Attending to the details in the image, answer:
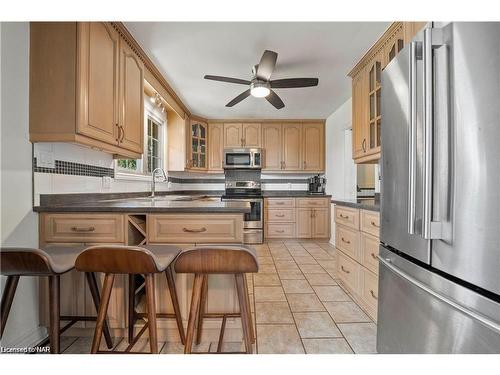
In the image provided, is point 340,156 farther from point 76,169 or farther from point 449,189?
point 76,169

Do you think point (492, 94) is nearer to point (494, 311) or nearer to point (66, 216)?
point (494, 311)

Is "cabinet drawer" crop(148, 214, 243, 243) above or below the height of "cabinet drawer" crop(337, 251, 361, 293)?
above

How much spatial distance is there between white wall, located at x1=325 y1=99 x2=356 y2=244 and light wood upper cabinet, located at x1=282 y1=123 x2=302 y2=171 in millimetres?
532

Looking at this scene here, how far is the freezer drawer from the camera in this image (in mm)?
777

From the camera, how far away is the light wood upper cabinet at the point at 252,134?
16.1ft

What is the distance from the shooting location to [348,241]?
2.39 meters

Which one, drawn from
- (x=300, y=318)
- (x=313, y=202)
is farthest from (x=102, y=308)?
(x=313, y=202)

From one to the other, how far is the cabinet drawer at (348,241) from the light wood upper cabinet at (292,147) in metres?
2.42

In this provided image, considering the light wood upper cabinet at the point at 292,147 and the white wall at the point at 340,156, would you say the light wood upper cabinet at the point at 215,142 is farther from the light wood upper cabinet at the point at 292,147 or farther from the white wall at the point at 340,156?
the white wall at the point at 340,156

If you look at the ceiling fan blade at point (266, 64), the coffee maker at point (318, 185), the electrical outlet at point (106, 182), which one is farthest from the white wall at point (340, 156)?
the electrical outlet at point (106, 182)

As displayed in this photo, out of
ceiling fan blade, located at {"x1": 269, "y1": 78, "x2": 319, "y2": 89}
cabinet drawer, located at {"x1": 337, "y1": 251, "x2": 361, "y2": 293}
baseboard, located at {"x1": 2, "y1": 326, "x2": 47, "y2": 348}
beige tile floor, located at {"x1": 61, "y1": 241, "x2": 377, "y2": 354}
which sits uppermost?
ceiling fan blade, located at {"x1": 269, "y1": 78, "x2": 319, "y2": 89}

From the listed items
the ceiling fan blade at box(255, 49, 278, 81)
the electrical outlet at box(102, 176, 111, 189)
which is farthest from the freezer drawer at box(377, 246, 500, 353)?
the electrical outlet at box(102, 176, 111, 189)

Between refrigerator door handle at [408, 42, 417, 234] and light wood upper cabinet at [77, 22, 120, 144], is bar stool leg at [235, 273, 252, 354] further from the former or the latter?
light wood upper cabinet at [77, 22, 120, 144]

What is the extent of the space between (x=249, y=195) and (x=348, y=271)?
262cm
